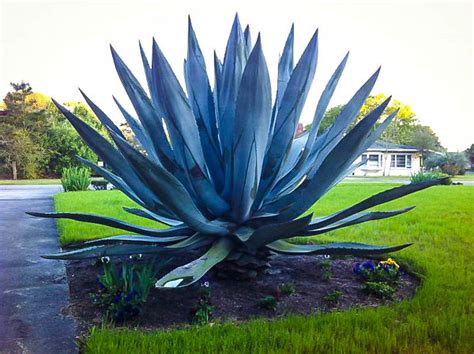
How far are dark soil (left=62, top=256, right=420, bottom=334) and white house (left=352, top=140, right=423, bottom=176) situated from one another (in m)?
18.5

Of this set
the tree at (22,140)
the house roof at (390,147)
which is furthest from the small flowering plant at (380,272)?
the house roof at (390,147)

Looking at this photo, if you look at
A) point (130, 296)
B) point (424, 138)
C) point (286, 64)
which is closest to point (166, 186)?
point (130, 296)

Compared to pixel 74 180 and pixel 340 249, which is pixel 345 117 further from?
pixel 74 180

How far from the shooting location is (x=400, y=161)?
2080cm

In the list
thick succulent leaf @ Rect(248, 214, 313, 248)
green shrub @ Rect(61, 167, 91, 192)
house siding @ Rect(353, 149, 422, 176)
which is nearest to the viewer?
thick succulent leaf @ Rect(248, 214, 313, 248)

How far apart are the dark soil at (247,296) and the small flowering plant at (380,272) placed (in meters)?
0.03

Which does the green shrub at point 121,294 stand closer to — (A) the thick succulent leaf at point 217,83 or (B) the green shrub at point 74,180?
(A) the thick succulent leaf at point 217,83

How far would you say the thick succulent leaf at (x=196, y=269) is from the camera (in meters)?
1.45

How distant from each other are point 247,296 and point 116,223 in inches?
26.4

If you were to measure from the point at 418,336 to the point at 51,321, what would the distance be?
130 centimetres

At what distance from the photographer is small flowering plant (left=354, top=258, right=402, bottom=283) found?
214 cm

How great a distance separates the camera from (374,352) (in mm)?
1399

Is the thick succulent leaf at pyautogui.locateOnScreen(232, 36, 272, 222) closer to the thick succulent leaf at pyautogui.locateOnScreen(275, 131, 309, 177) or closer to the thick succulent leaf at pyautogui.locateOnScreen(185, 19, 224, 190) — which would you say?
the thick succulent leaf at pyautogui.locateOnScreen(185, 19, 224, 190)

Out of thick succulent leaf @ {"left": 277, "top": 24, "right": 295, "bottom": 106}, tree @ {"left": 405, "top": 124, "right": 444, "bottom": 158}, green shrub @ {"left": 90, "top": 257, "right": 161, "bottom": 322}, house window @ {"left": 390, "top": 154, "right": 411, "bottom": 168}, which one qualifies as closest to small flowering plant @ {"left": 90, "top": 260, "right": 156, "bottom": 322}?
green shrub @ {"left": 90, "top": 257, "right": 161, "bottom": 322}
